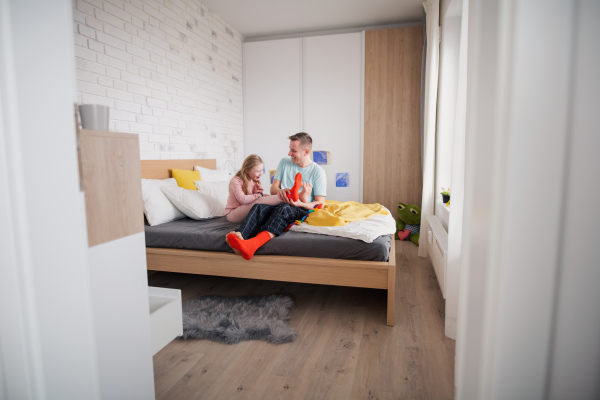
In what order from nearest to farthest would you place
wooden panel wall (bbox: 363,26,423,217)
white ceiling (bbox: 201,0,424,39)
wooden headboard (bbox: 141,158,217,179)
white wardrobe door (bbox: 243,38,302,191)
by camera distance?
wooden headboard (bbox: 141,158,217,179), white ceiling (bbox: 201,0,424,39), wooden panel wall (bbox: 363,26,423,217), white wardrobe door (bbox: 243,38,302,191)

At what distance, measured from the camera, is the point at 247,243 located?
7.41 ft

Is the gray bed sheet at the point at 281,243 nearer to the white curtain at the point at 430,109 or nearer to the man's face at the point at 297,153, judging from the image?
the man's face at the point at 297,153

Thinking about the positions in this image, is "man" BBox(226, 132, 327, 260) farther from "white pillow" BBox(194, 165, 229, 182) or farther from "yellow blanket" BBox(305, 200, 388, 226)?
"white pillow" BBox(194, 165, 229, 182)

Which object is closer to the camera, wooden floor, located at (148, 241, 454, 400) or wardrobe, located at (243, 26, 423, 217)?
wooden floor, located at (148, 241, 454, 400)

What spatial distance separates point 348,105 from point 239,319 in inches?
140

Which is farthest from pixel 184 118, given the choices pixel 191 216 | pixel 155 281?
pixel 155 281

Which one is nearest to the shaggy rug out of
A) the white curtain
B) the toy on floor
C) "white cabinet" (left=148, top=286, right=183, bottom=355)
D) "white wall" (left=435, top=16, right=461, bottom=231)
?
"white cabinet" (left=148, top=286, right=183, bottom=355)

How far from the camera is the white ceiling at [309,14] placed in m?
4.10

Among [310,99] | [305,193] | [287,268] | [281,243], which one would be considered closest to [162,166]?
[305,193]

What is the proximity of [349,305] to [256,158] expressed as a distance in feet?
4.37

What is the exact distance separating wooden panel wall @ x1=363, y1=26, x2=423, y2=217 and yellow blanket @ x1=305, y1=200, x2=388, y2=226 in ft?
5.45

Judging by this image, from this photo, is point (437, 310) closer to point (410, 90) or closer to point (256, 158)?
point (256, 158)

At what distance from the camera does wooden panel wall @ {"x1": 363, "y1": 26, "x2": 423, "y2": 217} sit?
4.59 metres

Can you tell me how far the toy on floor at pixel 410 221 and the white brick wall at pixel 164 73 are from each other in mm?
2395
